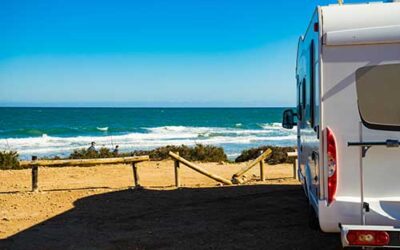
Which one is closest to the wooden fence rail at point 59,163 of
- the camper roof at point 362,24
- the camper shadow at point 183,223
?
the camper shadow at point 183,223

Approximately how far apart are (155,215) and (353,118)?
4.78 m

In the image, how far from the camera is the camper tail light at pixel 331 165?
4.37 meters

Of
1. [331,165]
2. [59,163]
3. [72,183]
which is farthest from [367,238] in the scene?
[72,183]

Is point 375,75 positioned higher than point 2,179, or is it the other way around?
point 375,75

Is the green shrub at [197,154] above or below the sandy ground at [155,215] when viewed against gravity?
above

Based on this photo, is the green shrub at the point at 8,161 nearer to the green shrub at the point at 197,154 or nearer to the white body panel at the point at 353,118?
the green shrub at the point at 197,154

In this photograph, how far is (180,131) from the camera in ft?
166

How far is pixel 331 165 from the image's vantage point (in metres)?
4.40

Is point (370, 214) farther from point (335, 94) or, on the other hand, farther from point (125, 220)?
point (125, 220)

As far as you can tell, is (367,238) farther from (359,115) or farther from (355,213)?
(359,115)

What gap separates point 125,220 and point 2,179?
625 centimetres

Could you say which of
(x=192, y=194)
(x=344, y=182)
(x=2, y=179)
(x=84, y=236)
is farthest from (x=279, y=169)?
(x=344, y=182)

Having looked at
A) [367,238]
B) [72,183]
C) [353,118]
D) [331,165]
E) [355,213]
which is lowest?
[72,183]

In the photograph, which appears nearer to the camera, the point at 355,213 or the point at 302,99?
the point at 355,213
